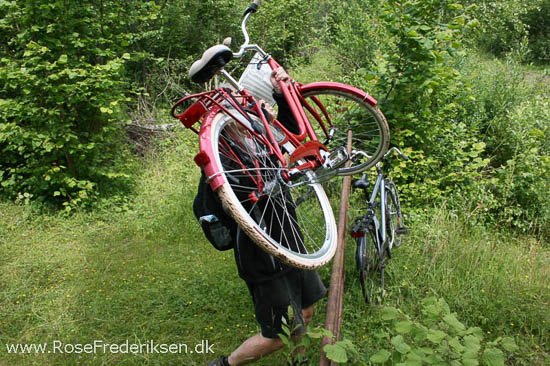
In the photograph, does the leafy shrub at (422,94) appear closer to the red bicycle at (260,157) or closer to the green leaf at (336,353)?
the red bicycle at (260,157)

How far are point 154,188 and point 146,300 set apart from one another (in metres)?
2.68

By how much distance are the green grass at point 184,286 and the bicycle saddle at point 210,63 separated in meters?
1.93

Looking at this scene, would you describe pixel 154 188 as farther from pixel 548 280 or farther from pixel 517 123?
pixel 517 123

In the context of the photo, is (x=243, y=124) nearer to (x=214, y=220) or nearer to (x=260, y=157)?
(x=260, y=157)

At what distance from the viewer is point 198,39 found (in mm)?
10062

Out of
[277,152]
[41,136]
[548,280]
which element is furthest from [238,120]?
[41,136]

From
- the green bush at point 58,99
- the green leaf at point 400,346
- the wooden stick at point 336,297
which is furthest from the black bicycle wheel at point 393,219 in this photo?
the green bush at point 58,99

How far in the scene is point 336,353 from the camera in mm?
1583

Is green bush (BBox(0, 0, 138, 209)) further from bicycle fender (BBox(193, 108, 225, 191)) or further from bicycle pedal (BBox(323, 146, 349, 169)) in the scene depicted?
bicycle pedal (BBox(323, 146, 349, 169))

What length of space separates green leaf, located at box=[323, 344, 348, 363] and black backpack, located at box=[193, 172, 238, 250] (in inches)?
33.3

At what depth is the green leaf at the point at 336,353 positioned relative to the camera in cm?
155

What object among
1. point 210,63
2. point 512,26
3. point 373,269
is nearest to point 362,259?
point 373,269

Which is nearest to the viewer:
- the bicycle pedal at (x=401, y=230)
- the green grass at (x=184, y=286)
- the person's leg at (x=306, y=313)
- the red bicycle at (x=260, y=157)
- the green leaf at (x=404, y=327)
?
the green leaf at (x=404, y=327)

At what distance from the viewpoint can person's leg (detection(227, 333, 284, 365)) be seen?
96.0 inches
